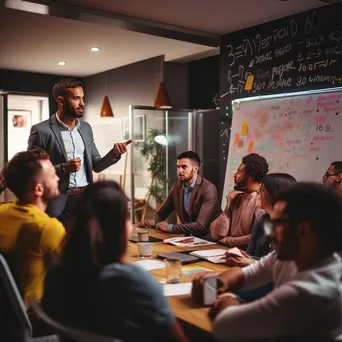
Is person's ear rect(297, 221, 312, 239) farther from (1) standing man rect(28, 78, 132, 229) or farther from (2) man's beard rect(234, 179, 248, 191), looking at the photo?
(1) standing man rect(28, 78, 132, 229)

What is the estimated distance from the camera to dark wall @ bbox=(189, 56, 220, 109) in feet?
20.6

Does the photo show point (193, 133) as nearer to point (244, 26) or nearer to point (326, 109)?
point (244, 26)

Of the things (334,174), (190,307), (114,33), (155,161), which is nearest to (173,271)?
(190,307)

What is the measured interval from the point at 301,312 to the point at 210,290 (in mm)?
529

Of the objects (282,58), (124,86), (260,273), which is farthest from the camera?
(124,86)

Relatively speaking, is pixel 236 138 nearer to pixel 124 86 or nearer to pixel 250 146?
pixel 250 146

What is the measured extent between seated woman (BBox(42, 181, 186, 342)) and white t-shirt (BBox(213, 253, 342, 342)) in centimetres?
21

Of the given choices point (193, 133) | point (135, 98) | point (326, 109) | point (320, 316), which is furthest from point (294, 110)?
point (135, 98)

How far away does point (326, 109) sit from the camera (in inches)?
145

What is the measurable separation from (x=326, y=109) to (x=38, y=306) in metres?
2.91

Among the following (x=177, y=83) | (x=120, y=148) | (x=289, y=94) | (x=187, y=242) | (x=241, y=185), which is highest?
(x=177, y=83)

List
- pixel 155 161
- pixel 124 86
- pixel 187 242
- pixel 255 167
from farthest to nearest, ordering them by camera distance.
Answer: pixel 124 86 → pixel 155 161 → pixel 255 167 → pixel 187 242

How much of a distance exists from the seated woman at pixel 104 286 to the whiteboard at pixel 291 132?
2614 millimetres

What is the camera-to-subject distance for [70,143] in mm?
3273
